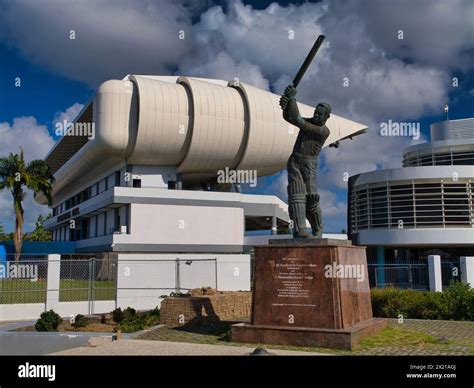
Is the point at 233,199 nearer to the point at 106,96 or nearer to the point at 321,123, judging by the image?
the point at 106,96

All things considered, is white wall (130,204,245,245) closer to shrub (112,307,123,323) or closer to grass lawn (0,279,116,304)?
grass lawn (0,279,116,304)

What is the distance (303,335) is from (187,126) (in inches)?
1325

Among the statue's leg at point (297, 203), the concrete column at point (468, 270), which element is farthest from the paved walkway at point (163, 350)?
the concrete column at point (468, 270)

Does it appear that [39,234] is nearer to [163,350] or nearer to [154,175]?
[154,175]

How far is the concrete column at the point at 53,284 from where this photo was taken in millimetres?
19438

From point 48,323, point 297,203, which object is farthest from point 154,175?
point 297,203

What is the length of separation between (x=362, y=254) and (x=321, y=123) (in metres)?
3.30

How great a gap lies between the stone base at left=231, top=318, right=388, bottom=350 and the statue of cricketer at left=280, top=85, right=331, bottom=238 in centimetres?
235

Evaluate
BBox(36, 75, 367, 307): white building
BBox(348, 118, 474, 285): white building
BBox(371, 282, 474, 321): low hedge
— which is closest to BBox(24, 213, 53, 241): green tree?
BBox(36, 75, 367, 307): white building

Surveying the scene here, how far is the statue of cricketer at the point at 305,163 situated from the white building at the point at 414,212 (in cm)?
2400

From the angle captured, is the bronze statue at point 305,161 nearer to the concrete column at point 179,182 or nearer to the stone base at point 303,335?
the stone base at point 303,335

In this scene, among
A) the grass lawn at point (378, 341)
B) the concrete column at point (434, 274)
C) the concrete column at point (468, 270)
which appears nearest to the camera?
the grass lawn at point (378, 341)

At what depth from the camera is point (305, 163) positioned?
1259cm

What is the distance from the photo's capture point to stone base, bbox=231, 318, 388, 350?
1053cm
